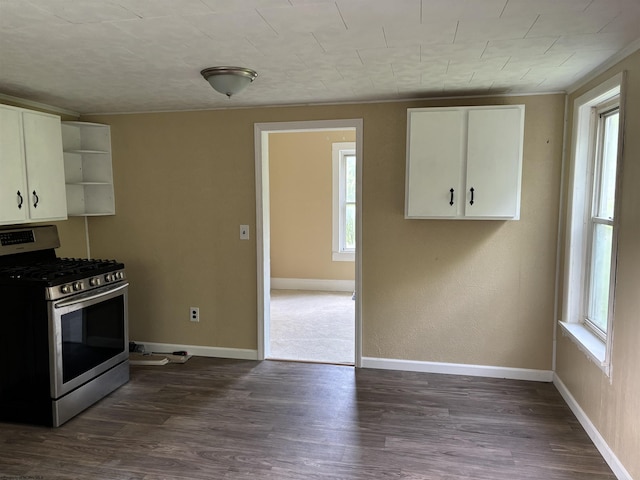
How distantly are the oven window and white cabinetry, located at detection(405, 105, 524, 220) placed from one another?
2.26 meters

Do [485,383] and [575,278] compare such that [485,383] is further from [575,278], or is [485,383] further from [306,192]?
[306,192]

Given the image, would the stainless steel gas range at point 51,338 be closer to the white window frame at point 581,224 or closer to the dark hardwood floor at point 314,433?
the dark hardwood floor at point 314,433

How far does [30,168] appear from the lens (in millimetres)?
3066

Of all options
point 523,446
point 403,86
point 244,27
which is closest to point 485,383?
point 523,446

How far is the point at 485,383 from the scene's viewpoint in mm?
3338

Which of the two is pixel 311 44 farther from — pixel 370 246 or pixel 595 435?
pixel 595 435

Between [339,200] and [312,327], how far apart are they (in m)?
2.26

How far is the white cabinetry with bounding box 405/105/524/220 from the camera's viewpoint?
9.79 feet

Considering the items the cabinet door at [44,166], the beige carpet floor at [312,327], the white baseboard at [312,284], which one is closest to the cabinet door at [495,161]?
the beige carpet floor at [312,327]

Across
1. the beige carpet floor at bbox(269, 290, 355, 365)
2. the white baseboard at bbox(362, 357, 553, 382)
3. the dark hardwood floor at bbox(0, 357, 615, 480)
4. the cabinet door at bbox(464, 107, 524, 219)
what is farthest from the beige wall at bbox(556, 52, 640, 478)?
the beige carpet floor at bbox(269, 290, 355, 365)

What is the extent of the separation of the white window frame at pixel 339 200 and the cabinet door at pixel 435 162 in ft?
10.5

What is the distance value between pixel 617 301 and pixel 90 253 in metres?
4.00

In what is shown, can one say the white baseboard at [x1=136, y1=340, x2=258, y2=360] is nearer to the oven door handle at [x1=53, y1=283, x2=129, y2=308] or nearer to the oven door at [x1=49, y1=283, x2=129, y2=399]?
the oven door at [x1=49, y1=283, x2=129, y2=399]

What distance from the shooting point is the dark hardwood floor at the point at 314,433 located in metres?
2.32
